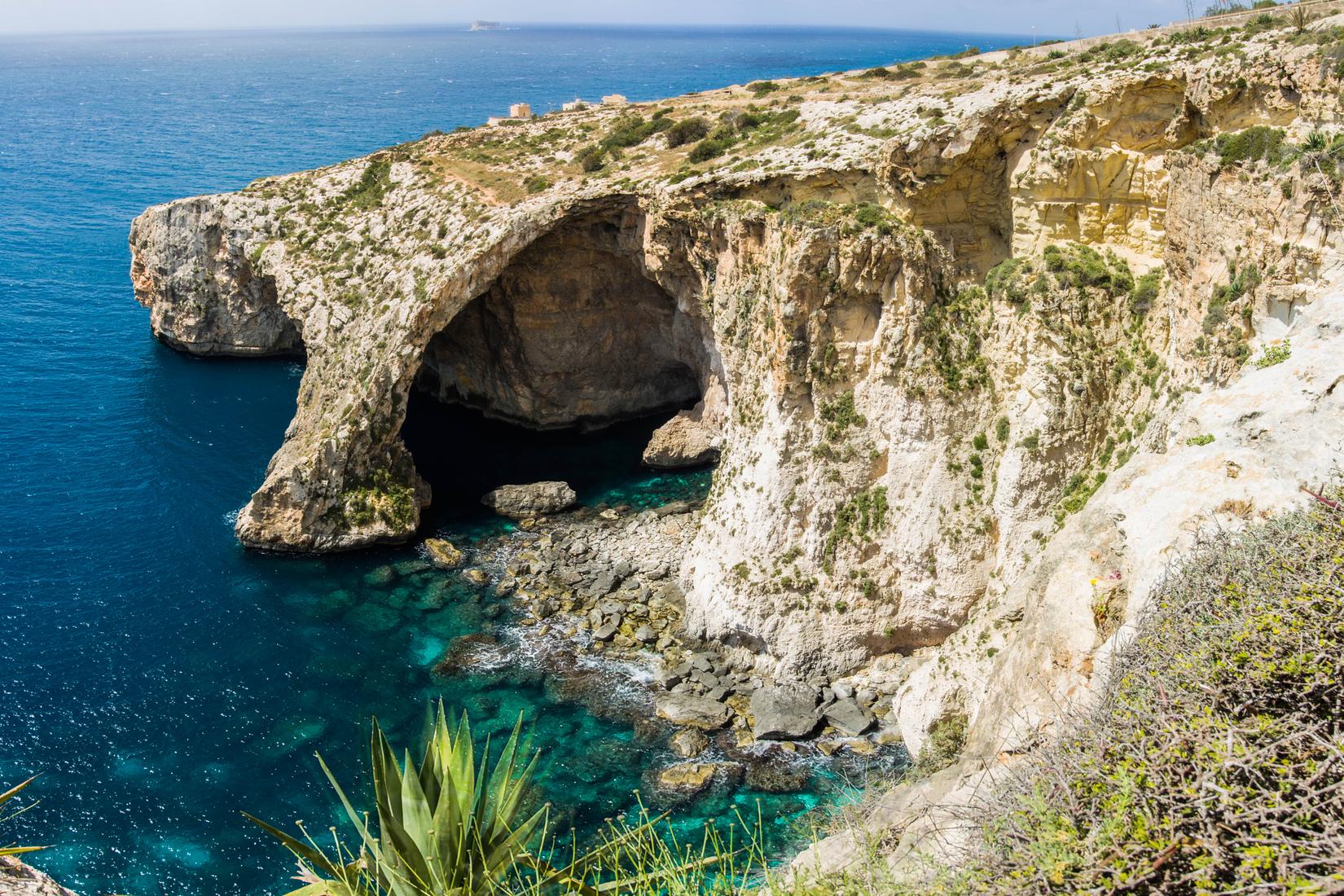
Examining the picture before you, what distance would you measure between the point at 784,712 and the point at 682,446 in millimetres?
21344

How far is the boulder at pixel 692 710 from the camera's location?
1346 inches

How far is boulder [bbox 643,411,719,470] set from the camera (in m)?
53.1

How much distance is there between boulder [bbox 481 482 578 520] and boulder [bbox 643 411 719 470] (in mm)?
5825

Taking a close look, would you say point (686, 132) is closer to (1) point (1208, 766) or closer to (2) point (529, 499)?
(2) point (529, 499)

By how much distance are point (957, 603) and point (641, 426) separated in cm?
2797

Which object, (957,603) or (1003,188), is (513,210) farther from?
(957,603)

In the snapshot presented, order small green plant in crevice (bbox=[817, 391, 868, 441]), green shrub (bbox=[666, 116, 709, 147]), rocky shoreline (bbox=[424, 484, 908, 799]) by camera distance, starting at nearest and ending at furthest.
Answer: rocky shoreline (bbox=[424, 484, 908, 799]) → small green plant in crevice (bbox=[817, 391, 868, 441]) → green shrub (bbox=[666, 116, 709, 147])

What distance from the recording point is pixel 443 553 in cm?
4494

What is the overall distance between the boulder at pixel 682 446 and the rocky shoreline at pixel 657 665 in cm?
611

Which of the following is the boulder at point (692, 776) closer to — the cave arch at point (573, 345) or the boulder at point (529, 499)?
the boulder at point (529, 499)

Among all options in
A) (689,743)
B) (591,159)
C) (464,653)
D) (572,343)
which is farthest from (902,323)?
(572,343)

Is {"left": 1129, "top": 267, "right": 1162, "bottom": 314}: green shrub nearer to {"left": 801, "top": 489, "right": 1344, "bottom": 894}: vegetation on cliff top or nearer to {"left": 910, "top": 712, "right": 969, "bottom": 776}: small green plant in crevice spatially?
→ {"left": 910, "top": 712, "right": 969, "bottom": 776}: small green plant in crevice

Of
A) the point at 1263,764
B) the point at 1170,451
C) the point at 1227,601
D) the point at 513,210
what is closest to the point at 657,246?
the point at 513,210

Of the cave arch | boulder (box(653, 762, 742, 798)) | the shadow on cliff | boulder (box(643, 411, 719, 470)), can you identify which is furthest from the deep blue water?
the cave arch
